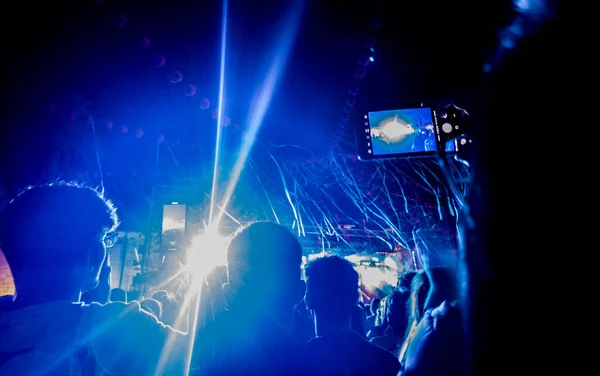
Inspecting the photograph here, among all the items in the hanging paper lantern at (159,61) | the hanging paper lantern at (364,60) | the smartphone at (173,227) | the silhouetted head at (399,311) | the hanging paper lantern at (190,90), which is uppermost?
the hanging paper lantern at (159,61)

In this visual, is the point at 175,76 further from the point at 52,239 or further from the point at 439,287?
the point at 439,287

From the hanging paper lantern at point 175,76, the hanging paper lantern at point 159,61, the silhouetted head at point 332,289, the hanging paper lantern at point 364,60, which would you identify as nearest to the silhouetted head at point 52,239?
the silhouetted head at point 332,289

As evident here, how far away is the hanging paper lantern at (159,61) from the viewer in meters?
4.23

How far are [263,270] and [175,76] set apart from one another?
13.6ft

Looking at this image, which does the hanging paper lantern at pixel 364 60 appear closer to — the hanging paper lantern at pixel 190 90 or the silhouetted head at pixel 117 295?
the hanging paper lantern at pixel 190 90

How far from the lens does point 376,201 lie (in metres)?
13.2

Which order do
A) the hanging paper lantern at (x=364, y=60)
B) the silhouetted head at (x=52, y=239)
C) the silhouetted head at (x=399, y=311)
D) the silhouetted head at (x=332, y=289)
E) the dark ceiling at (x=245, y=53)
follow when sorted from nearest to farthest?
1. the silhouetted head at (x=52, y=239)
2. the silhouetted head at (x=332, y=289)
3. the silhouetted head at (x=399, y=311)
4. the dark ceiling at (x=245, y=53)
5. the hanging paper lantern at (x=364, y=60)

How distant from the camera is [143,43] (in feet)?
12.9

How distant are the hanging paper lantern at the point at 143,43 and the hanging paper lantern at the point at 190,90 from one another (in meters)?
0.99

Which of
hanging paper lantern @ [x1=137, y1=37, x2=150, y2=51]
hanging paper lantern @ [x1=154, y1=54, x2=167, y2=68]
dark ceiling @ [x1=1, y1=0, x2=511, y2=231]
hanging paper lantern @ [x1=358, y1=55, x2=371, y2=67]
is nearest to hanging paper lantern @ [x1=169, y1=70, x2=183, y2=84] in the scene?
dark ceiling @ [x1=1, y1=0, x2=511, y2=231]

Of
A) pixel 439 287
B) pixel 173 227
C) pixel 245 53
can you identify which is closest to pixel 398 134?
pixel 439 287

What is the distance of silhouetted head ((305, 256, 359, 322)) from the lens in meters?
1.98

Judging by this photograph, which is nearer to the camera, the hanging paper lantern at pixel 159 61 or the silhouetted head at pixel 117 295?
the hanging paper lantern at pixel 159 61

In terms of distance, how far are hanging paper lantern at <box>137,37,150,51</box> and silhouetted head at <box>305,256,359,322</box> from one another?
377 cm
